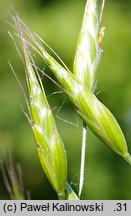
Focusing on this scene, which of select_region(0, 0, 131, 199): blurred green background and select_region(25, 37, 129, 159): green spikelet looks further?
select_region(0, 0, 131, 199): blurred green background

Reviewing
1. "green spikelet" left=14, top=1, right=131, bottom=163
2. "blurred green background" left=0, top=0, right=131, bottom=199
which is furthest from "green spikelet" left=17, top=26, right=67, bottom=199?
"blurred green background" left=0, top=0, right=131, bottom=199

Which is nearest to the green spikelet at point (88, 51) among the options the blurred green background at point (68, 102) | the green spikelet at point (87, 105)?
the green spikelet at point (87, 105)

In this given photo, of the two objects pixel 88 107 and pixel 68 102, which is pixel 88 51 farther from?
pixel 68 102

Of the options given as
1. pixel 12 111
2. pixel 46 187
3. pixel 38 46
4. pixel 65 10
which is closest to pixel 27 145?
pixel 12 111

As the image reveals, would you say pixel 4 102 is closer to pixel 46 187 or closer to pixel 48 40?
pixel 48 40

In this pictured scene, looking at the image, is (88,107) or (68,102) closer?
(88,107)

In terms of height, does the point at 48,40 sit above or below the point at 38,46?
above

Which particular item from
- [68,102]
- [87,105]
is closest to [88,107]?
[87,105]

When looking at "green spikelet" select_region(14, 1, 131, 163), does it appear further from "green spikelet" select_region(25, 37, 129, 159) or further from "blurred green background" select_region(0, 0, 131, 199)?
"blurred green background" select_region(0, 0, 131, 199)
